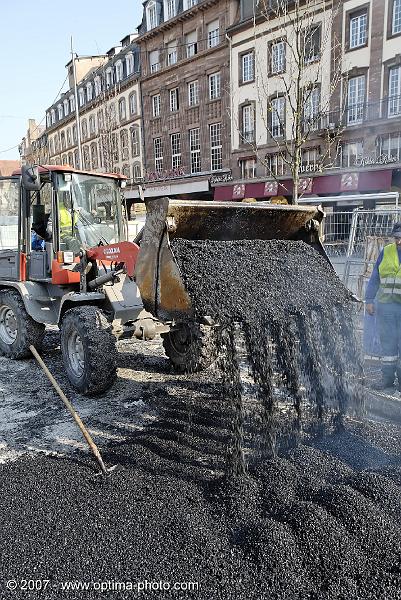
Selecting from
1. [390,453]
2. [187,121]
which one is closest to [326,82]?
[187,121]

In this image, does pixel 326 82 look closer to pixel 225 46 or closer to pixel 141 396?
pixel 225 46

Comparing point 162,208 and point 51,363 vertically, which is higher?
point 162,208

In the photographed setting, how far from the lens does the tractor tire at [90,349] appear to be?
4852 millimetres

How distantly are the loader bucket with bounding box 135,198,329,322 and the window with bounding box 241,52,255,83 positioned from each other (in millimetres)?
20027

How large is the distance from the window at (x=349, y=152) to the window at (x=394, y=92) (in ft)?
5.15

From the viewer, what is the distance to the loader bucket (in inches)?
159

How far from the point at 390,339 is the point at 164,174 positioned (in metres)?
24.5

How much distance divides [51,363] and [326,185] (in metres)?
15.5

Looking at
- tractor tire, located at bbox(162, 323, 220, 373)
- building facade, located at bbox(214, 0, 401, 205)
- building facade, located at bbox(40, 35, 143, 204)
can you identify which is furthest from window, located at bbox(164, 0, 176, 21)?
tractor tire, located at bbox(162, 323, 220, 373)

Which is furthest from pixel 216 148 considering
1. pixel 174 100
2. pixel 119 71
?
pixel 119 71

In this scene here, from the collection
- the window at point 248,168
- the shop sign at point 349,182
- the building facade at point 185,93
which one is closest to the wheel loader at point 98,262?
the shop sign at point 349,182

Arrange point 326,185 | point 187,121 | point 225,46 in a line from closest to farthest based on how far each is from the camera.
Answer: point 326,185
point 225,46
point 187,121

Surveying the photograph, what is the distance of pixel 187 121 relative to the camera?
86.8ft

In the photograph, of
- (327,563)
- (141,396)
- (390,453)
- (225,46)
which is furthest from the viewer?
(225,46)
